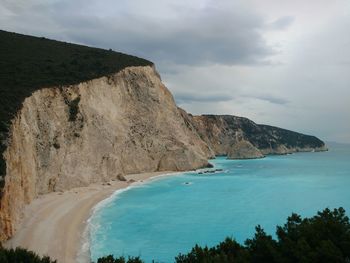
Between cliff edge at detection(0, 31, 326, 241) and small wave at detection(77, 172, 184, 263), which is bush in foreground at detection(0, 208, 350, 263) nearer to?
small wave at detection(77, 172, 184, 263)

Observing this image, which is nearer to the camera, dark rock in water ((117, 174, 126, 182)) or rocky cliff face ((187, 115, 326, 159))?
dark rock in water ((117, 174, 126, 182))

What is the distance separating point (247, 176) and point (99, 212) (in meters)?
38.7

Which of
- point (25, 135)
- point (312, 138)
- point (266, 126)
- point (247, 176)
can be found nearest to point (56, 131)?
point (25, 135)

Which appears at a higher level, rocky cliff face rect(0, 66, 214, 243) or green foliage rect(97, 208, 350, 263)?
rocky cliff face rect(0, 66, 214, 243)

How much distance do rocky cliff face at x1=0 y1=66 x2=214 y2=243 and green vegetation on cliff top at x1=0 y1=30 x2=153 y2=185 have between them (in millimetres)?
905

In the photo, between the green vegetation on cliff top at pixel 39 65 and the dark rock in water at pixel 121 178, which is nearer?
the green vegetation on cliff top at pixel 39 65

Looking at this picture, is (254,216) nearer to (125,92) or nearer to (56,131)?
(56,131)

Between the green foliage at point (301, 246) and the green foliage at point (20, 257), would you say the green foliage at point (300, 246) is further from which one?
the green foliage at point (20, 257)

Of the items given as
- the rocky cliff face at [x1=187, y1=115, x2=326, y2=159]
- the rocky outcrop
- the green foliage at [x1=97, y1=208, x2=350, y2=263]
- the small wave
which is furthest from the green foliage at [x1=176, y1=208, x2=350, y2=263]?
the rocky outcrop

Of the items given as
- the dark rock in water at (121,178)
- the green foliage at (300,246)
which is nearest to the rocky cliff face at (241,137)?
the dark rock in water at (121,178)

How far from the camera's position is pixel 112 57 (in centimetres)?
6825

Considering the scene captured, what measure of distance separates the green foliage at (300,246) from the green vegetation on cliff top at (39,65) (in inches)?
630

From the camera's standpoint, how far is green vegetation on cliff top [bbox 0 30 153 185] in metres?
33.6

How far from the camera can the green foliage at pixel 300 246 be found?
10.2m
